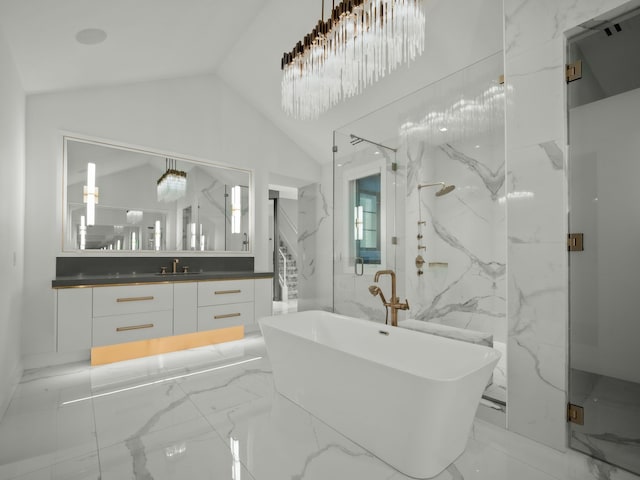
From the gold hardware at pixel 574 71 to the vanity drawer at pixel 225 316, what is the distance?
335cm

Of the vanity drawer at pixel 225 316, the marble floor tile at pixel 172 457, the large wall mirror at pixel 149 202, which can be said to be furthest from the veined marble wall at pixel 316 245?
the marble floor tile at pixel 172 457

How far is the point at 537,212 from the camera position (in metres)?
1.86

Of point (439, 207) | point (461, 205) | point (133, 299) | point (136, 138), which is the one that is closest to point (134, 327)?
point (133, 299)

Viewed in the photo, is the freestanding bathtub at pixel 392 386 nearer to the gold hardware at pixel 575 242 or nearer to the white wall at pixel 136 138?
the gold hardware at pixel 575 242

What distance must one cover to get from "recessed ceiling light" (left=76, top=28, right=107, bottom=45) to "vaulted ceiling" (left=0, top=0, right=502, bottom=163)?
3 centimetres

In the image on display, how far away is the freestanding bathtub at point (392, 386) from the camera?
4.91 feet

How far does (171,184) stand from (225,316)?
5.23ft

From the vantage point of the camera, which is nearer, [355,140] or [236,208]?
[355,140]

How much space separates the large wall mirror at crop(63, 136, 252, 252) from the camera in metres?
3.20

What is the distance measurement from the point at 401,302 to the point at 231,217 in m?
2.45

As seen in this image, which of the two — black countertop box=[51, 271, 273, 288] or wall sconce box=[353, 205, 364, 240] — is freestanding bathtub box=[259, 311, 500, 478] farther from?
black countertop box=[51, 271, 273, 288]

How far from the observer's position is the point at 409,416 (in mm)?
1523

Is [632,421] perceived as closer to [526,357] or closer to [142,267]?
[526,357]

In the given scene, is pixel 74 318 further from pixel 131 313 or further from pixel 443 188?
pixel 443 188
